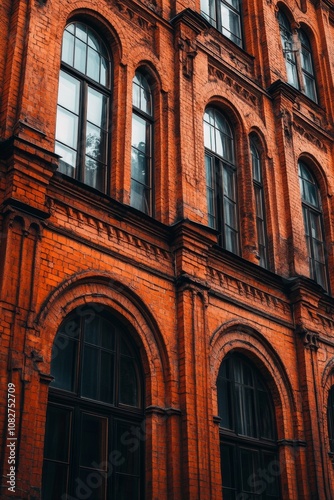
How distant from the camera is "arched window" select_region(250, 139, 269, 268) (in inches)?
628

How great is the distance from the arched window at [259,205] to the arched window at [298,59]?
12.7 feet

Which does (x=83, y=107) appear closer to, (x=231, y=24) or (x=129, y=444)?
(x=129, y=444)

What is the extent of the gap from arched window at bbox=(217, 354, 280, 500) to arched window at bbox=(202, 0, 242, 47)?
8.93 m

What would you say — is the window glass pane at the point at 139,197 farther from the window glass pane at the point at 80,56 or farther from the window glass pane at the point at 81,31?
the window glass pane at the point at 81,31

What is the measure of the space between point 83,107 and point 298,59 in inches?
389

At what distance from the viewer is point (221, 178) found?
15.8 m

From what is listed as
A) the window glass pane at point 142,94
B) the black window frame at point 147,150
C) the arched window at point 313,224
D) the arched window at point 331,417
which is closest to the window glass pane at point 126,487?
the black window frame at point 147,150

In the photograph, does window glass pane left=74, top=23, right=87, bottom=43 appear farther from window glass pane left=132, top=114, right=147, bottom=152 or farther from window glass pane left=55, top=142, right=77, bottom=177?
window glass pane left=55, top=142, right=77, bottom=177

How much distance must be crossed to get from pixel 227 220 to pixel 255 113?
3477 millimetres

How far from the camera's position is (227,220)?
1541 cm

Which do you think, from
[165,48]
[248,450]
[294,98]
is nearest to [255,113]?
[294,98]

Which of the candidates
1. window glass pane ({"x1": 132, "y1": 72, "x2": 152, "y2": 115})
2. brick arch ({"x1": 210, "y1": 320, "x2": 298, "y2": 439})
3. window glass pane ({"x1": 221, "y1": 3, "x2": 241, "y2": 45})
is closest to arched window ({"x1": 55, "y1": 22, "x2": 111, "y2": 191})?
window glass pane ({"x1": 132, "y1": 72, "x2": 152, "y2": 115})

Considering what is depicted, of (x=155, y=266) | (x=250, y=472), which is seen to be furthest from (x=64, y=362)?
(x=250, y=472)

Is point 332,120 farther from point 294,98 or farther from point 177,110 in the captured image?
point 177,110
